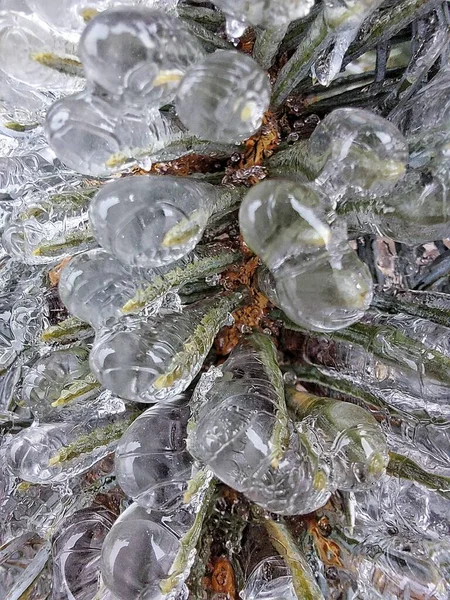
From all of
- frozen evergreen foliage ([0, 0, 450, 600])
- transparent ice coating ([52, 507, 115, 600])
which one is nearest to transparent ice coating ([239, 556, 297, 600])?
frozen evergreen foliage ([0, 0, 450, 600])

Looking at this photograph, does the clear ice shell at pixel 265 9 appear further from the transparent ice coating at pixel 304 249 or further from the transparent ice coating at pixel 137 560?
the transparent ice coating at pixel 137 560

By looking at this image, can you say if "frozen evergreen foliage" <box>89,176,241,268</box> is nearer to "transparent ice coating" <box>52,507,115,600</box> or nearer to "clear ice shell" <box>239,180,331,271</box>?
"clear ice shell" <box>239,180,331,271</box>

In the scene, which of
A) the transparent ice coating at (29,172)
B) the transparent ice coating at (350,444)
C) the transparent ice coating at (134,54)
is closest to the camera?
the transparent ice coating at (134,54)

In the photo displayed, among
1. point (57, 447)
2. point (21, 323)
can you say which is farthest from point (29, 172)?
point (57, 447)

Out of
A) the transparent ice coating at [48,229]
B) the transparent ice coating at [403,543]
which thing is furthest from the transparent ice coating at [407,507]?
the transparent ice coating at [48,229]

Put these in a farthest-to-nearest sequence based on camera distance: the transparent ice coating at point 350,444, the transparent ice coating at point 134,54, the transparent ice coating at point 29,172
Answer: the transparent ice coating at point 29,172
the transparent ice coating at point 350,444
the transparent ice coating at point 134,54
